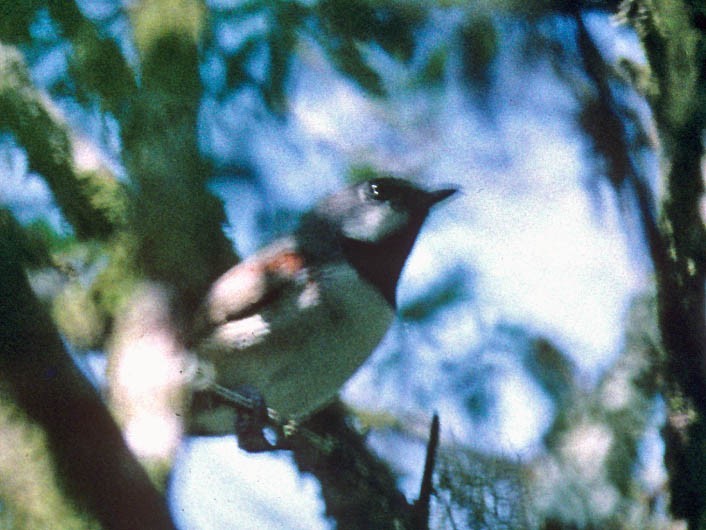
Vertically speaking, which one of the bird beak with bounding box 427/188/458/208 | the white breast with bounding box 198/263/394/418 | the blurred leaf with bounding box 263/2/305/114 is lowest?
the white breast with bounding box 198/263/394/418

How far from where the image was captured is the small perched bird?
5.71 ft

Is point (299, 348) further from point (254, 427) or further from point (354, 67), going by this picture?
point (354, 67)

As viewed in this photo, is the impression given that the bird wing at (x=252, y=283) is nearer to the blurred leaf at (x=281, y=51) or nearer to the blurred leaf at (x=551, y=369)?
the blurred leaf at (x=281, y=51)

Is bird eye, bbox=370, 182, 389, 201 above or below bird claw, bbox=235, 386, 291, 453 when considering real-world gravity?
above

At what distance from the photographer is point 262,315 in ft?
6.05

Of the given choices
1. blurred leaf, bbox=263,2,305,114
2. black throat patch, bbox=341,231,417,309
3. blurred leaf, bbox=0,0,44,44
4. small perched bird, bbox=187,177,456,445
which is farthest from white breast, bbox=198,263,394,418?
blurred leaf, bbox=0,0,44,44

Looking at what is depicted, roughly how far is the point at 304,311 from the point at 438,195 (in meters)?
0.39

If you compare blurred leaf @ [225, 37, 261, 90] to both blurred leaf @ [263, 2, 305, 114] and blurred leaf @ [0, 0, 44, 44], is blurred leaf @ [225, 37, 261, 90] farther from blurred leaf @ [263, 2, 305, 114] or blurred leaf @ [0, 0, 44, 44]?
blurred leaf @ [0, 0, 44, 44]

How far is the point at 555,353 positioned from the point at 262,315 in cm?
57

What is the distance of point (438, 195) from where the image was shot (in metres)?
1.99

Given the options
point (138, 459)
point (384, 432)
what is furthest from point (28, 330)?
point (384, 432)

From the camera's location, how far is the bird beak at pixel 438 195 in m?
1.96

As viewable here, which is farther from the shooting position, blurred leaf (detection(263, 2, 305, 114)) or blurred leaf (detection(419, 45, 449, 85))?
blurred leaf (detection(419, 45, 449, 85))

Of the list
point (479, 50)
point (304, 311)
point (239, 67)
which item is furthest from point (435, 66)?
point (304, 311)
